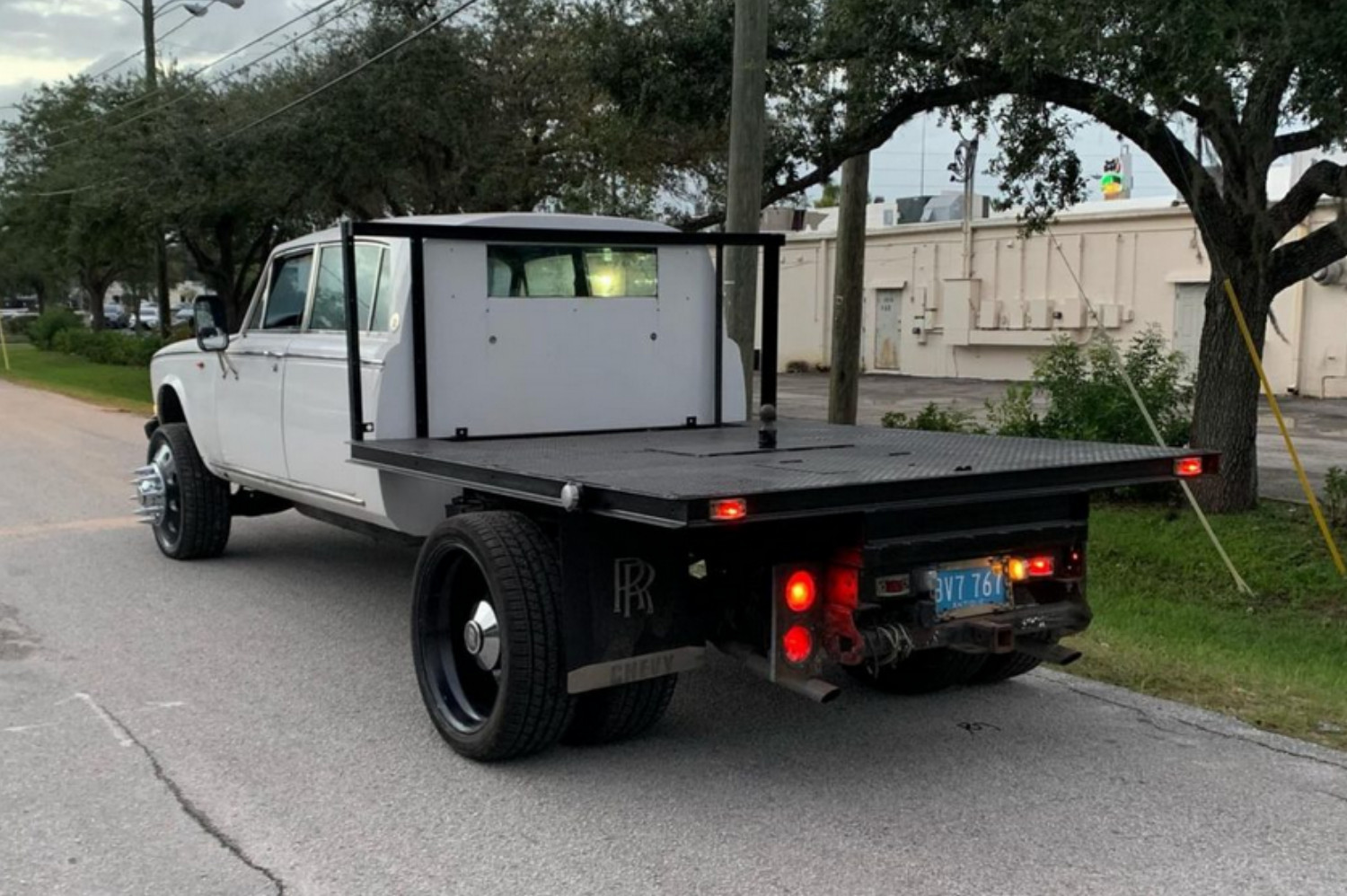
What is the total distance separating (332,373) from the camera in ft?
22.1

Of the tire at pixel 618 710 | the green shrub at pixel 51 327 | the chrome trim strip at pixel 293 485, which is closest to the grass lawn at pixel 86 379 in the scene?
the green shrub at pixel 51 327

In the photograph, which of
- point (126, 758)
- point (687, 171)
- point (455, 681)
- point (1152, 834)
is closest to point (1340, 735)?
point (1152, 834)

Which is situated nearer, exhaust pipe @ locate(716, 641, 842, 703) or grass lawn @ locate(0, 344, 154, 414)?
exhaust pipe @ locate(716, 641, 842, 703)

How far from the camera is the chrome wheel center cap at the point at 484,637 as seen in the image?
16.7ft

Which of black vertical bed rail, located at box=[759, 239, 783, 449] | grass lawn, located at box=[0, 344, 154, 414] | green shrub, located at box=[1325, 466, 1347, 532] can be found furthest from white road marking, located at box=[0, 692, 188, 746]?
grass lawn, located at box=[0, 344, 154, 414]

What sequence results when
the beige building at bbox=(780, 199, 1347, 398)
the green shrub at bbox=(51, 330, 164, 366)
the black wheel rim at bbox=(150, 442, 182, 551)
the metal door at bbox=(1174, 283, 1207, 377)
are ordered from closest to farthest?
1. the black wheel rim at bbox=(150, 442, 182, 551)
2. the beige building at bbox=(780, 199, 1347, 398)
3. the metal door at bbox=(1174, 283, 1207, 377)
4. the green shrub at bbox=(51, 330, 164, 366)

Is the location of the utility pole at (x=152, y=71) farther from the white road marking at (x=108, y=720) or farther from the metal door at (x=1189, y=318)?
the white road marking at (x=108, y=720)

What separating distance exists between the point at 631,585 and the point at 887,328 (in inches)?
1122

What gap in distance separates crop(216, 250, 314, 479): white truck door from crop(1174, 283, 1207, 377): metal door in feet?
67.4

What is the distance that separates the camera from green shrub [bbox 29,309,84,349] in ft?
167

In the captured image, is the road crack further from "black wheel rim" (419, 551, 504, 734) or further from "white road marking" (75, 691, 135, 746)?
"black wheel rim" (419, 551, 504, 734)

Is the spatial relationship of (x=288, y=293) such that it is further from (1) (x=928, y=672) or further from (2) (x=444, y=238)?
(1) (x=928, y=672)

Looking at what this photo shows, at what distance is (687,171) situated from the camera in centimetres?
1828

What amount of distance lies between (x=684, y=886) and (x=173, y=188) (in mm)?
22137
